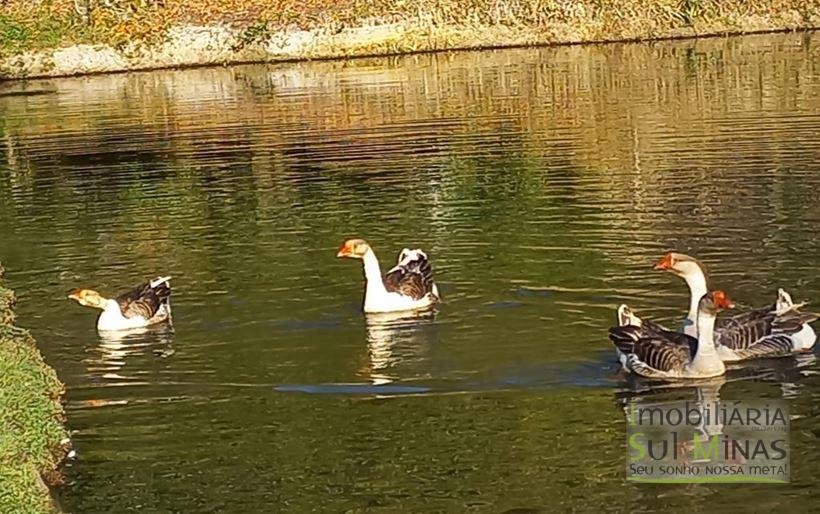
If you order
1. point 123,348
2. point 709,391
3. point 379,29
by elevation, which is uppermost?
point 379,29

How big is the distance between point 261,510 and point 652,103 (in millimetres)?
31618

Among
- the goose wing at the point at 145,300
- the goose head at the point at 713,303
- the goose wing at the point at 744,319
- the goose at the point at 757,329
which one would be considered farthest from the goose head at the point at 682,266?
the goose wing at the point at 145,300

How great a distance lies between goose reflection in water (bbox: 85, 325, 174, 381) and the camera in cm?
1788

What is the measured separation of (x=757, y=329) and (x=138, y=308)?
25.2 feet

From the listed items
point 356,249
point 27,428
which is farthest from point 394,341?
point 27,428

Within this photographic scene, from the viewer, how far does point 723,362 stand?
1648 centimetres

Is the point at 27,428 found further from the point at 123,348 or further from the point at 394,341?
the point at 394,341


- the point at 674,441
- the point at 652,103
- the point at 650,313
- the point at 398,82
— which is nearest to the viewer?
the point at 674,441

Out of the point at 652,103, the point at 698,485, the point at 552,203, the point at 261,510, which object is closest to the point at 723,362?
the point at 698,485

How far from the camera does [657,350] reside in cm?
1588

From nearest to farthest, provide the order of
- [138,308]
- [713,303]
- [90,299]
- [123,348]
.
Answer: [713,303]
[123,348]
[138,308]
[90,299]

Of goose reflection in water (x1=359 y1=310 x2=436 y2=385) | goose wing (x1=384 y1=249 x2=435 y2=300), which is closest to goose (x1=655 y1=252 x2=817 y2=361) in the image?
goose reflection in water (x1=359 y1=310 x2=436 y2=385)

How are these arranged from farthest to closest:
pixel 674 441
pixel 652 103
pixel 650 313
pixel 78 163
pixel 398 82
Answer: pixel 398 82 → pixel 652 103 → pixel 78 163 → pixel 650 313 → pixel 674 441

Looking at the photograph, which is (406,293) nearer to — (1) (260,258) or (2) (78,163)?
(1) (260,258)
